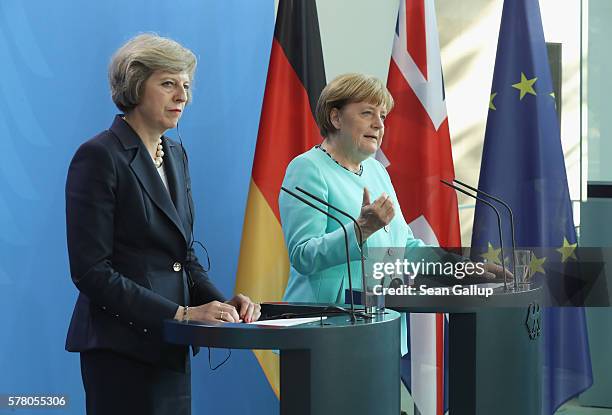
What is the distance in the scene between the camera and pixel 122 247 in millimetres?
2166

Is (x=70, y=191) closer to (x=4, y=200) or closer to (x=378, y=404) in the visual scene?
(x=378, y=404)

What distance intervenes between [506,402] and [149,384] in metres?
1.07

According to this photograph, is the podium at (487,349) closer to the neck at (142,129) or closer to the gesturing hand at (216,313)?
the gesturing hand at (216,313)

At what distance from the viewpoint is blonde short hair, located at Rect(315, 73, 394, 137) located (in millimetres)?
3023

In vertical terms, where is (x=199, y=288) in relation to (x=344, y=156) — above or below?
below

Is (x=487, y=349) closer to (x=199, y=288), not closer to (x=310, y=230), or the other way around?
(x=310, y=230)

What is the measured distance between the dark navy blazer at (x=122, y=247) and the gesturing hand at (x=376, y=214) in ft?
1.70

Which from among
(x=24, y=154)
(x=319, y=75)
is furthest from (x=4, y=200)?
(x=319, y=75)

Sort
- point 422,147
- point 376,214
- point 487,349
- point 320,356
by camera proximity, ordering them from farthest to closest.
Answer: point 422,147, point 487,349, point 376,214, point 320,356

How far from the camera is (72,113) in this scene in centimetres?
391

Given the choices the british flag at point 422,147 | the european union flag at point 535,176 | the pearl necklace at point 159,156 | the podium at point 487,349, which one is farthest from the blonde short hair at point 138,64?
the european union flag at point 535,176

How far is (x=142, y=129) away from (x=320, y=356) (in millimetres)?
763

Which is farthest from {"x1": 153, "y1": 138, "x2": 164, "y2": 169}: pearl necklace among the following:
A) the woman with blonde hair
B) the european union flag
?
the european union flag

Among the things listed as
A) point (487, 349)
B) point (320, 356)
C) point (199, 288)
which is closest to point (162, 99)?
point (199, 288)
